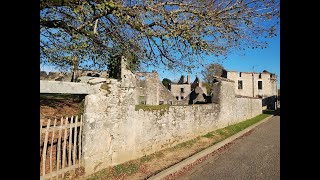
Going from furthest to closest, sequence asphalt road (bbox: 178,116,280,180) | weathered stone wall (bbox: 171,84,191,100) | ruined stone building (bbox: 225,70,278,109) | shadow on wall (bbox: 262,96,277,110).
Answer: weathered stone wall (bbox: 171,84,191,100)
ruined stone building (bbox: 225,70,278,109)
shadow on wall (bbox: 262,96,277,110)
asphalt road (bbox: 178,116,280,180)

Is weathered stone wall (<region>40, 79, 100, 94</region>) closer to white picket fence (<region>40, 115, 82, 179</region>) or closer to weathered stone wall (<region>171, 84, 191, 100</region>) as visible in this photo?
white picket fence (<region>40, 115, 82, 179</region>)

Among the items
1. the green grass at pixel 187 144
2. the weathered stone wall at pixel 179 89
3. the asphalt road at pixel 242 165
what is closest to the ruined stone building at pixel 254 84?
the weathered stone wall at pixel 179 89

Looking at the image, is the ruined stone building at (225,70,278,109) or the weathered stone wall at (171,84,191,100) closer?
the ruined stone building at (225,70,278,109)

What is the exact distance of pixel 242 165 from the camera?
7.03 meters

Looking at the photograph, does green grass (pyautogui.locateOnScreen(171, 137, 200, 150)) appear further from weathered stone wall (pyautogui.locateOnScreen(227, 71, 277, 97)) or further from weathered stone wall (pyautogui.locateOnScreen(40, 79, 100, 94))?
weathered stone wall (pyautogui.locateOnScreen(227, 71, 277, 97))

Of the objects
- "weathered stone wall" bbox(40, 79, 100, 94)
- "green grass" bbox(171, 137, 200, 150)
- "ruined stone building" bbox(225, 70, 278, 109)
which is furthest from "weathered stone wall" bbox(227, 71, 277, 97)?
"weathered stone wall" bbox(40, 79, 100, 94)

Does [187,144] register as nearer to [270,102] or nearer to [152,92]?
[152,92]

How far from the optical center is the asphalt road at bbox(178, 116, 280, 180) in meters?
6.11

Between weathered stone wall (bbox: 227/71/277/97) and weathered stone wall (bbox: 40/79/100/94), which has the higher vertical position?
weathered stone wall (bbox: 227/71/277/97)

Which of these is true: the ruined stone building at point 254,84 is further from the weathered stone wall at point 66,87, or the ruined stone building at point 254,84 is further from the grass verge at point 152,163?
the weathered stone wall at point 66,87

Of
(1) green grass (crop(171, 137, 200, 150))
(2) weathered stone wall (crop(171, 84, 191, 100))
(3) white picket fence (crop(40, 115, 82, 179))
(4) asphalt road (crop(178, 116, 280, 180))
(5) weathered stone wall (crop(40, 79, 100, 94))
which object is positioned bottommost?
(4) asphalt road (crop(178, 116, 280, 180))

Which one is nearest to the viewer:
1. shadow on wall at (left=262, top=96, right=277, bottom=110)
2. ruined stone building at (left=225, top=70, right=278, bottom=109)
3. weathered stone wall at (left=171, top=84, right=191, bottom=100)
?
shadow on wall at (left=262, top=96, right=277, bottom=110)
